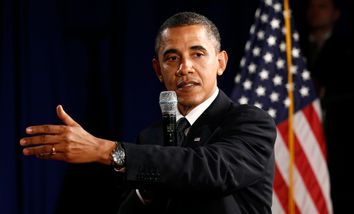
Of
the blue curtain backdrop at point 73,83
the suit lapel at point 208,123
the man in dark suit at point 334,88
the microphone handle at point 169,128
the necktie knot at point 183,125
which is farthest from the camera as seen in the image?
the man in dark suit at point 334,88

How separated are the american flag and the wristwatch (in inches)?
78.1

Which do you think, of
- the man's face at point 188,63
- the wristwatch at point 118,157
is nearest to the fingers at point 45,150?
the wristwatch at point 118,157

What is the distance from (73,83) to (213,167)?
1.86m

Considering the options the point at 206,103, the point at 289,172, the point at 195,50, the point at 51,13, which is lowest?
the point at 289,172

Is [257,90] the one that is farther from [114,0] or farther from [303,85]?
[114,0]

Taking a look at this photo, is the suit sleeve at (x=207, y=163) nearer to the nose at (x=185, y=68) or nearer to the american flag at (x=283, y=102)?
the nose at (x=185, y=68)

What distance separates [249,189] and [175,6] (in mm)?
2084

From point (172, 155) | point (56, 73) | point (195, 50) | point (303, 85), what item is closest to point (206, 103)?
point (195, 50)

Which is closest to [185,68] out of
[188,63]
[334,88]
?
[188,63]

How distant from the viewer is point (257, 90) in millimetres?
3221

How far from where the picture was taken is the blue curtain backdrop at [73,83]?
275 centimetres

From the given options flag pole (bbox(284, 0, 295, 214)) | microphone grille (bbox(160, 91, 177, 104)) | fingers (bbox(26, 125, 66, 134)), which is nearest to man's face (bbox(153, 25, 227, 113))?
microphone grille (bbox(160, 91, 177, 104))

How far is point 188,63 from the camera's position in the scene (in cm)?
168

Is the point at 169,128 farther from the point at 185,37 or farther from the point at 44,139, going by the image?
the point at 185,37
